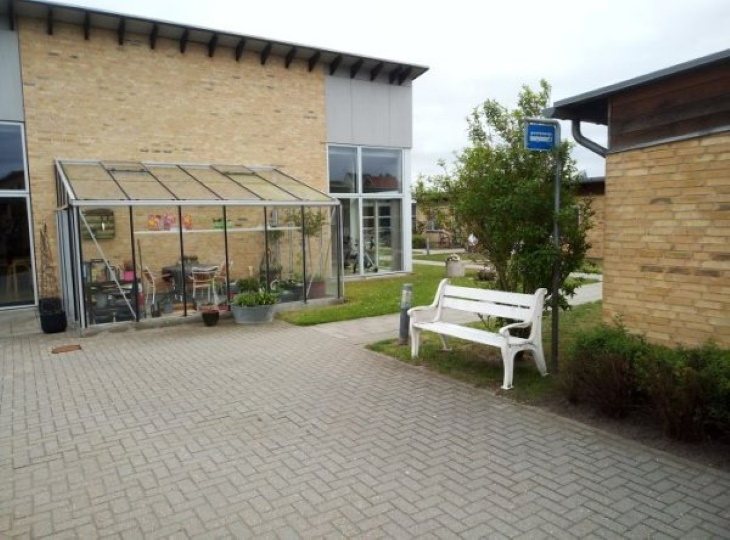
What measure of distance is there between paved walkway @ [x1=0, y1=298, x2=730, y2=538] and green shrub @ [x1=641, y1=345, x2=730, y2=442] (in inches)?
13.0

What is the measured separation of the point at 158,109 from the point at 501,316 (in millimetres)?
10872

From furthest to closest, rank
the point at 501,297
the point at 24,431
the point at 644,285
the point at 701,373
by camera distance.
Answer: the point at 501,297 → the point at 644,285 → the point at 24,431 → the point at 701,373

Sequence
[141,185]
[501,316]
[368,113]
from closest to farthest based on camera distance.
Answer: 1. [501,316]
2. [141,185]
3. [368,113]

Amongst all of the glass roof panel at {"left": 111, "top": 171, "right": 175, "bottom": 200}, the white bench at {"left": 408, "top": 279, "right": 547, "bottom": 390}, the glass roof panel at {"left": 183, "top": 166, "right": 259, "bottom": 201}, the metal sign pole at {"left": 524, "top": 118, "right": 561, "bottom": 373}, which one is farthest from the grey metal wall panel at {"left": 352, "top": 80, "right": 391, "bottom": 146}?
the metal sign pole at {"left": 524, "top": 118, "right": 561, "bottom": 373}

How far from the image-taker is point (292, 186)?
13.7m

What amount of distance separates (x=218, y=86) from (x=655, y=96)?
11.6 meters

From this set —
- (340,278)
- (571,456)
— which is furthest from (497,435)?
A: (340,278)

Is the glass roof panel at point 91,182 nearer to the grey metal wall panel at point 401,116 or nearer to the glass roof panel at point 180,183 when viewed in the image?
the glass roof panel at point 180,183

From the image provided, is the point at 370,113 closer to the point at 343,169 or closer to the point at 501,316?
the point at 343,169

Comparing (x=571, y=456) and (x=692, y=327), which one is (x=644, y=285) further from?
(x=571, y=456)

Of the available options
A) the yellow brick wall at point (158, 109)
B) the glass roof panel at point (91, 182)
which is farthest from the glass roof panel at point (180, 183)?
the glass roof panel at point (91, 182)

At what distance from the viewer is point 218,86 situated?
48.0 ft

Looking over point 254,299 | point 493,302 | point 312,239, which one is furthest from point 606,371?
point 312,239

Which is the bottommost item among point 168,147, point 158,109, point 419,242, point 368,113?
point 419,242
